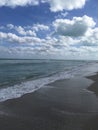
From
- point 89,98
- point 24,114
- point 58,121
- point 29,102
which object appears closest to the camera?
point 58,121

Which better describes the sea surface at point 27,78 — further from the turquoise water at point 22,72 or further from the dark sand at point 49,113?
the dark sand at point 49,113

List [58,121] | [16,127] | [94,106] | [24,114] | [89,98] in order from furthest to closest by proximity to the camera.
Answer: [89,98], [94,106], [24,114], [58,121], [16,127]

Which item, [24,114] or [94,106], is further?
[94,106]

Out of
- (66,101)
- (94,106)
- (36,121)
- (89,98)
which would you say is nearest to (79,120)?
(36,121)

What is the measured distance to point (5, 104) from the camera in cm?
1266

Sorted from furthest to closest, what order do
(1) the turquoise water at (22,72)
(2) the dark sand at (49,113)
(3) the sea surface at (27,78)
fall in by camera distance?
(1) the turquoise water at (22,72)
(3) the sea surface at (27,78)
(2) the dark sand at (49,113)

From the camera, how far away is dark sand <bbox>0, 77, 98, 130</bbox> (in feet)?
28.9

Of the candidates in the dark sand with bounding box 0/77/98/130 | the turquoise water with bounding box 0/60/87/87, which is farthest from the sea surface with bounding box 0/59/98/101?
the dark sand with bounding box 0/77/98/130

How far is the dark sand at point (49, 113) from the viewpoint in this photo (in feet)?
28.9

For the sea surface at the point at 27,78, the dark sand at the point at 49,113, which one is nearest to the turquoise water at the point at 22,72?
the sea surface at the point at 27,78

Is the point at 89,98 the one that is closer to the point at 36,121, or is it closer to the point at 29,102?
the point at 29,102

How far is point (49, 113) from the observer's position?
35.5ft

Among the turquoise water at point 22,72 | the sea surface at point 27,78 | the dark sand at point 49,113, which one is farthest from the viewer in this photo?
the turquoise water at point 22,72

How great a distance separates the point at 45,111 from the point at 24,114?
4.21 ft
